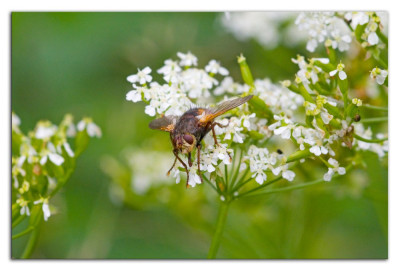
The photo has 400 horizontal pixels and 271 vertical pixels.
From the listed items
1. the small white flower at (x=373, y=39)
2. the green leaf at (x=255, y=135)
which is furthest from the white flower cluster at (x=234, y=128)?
the small white flower at (x=373, y=39)

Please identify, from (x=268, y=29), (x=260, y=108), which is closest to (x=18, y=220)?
(x=260, y=108)

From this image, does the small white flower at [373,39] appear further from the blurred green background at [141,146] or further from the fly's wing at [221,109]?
the blurred green background at [141,146]

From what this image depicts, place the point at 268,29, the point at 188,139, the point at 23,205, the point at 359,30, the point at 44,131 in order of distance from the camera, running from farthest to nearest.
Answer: the point at 268,29
the point at 44,131
the point at 23,205
the point at 359,30
the point at 188,139

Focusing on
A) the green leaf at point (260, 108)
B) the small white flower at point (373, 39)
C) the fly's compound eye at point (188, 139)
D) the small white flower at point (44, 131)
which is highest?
the small white flower at point (373, 39)

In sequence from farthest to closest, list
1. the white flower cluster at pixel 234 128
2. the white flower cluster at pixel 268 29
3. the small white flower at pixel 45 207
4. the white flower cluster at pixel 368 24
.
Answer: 1. the white flower cluster at pixel 268 29
2. the small white flower at pixel 45 207
3. the white flower cluster at pixel 368 24
4. the white flower cluster at pixel 234 128

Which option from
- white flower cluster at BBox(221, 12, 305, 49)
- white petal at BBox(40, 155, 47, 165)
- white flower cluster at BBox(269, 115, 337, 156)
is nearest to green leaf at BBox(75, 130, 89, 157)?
white petal at BBox(40, 155, 47, 165)

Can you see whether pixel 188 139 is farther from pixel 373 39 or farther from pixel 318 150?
pixel 373 39

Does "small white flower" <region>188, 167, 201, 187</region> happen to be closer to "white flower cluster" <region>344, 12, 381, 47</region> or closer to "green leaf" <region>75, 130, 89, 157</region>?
"green leaf" <region>75, 130, 89, 157</region>
